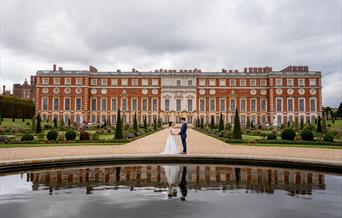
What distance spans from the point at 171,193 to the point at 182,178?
1.33m

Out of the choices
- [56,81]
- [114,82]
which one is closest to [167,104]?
[114,82]

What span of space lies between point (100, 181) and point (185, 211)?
9.10ft

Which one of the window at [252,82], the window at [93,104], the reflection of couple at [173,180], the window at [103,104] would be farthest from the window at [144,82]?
the reflection of couple at [173,180]

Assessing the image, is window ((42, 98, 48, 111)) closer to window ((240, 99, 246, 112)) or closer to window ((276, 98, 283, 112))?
window ((240, 99, 246, 112))

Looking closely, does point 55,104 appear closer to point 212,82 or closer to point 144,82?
point 144,82

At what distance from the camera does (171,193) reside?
6020 millimetres

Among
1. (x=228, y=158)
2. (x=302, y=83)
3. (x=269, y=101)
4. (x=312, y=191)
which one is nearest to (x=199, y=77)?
(x=269, y=101)

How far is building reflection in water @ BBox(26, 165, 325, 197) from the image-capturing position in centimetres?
647

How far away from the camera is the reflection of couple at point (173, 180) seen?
19.8ft

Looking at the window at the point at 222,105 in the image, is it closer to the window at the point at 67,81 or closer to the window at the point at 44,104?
the window at the point at 67,81

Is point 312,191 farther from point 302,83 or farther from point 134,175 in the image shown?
point 302,83

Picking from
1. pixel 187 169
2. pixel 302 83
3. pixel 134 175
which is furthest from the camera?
pixel 302 83

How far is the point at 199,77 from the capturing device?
168 feet

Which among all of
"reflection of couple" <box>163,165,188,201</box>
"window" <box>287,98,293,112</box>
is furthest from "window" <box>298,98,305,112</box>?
→ "reflection of couple" <box>163,165,188,201</box>
